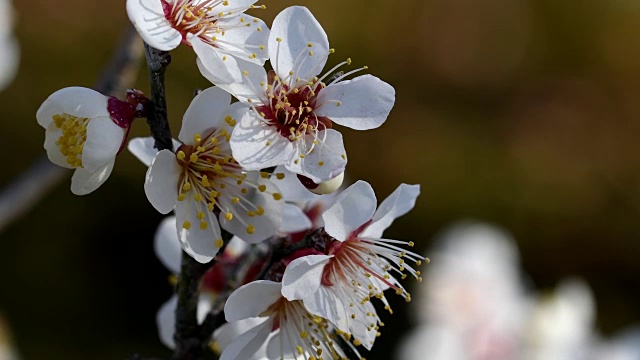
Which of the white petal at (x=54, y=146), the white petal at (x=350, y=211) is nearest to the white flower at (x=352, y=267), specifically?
the white petal at (x=350, y=211)

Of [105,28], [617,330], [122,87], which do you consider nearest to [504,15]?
[617,330]

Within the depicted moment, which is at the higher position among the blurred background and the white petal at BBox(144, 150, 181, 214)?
the white petal at BBox(144, 150, 181, 214)

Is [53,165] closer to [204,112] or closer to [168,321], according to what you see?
[168,321]

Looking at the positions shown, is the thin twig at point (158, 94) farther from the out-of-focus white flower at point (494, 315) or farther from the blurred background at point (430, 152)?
the blurred background at point (430, 152)

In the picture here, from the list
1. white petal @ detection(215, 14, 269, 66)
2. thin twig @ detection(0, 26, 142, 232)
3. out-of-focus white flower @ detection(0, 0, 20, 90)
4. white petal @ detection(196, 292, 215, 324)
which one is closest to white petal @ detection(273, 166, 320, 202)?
white petal @ detection(215, 14, 269, 66)

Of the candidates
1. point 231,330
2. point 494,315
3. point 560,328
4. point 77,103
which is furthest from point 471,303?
point 77,103

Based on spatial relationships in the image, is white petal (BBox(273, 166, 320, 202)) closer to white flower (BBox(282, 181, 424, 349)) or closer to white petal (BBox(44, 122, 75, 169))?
white flower (BBox(282, 181, 424, 349))

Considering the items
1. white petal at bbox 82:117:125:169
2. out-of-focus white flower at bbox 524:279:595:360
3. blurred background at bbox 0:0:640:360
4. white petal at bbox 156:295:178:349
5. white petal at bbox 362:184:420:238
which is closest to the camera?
white petal at bbox 82:117:125:169
